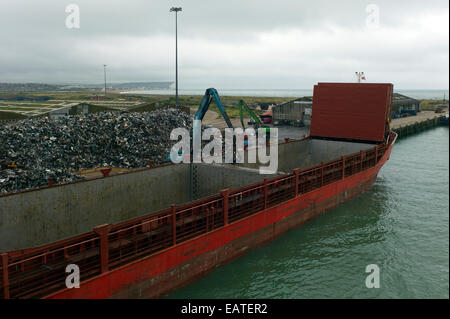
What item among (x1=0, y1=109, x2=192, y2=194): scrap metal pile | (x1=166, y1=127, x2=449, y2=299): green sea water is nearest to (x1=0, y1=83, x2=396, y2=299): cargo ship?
(x1=166, y1=127, x2=449, y2=299): green sea water

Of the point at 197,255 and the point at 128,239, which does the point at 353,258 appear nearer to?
the point at 197,255

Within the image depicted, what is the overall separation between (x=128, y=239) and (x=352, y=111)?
18.7 meters

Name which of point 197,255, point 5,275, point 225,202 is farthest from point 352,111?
point 5,275

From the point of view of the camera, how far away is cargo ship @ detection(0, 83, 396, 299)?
789 cm

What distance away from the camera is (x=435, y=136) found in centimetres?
4622

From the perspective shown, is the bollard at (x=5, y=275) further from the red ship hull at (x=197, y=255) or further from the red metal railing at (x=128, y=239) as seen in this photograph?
the red ship hull at (x=197, y=255)

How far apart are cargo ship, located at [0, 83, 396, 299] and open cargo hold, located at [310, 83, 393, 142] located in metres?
3.55

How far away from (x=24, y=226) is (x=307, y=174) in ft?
35.6

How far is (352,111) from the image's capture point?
23.3 meters

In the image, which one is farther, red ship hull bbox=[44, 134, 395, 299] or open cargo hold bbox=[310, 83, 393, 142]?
open cargo hold bbox=[310, 83, 393, 142]

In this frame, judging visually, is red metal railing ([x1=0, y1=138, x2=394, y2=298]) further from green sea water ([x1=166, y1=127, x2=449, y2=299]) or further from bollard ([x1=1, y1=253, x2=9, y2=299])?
green sea water ([x1=166, y1=127, x2=449, y2=299])

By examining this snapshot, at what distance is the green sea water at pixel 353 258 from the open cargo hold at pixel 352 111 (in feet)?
19.0
